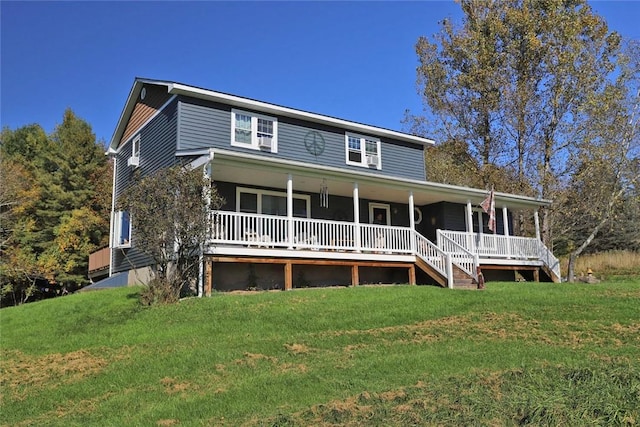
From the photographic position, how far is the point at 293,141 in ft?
65.1

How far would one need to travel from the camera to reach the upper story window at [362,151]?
842 inches

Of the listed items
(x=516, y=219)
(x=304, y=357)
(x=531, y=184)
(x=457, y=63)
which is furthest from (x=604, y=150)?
(x=304, y=357)

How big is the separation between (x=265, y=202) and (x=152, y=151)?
4.73 m

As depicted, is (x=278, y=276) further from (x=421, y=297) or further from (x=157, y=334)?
(x=157, y=334)

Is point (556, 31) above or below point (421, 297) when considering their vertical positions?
above

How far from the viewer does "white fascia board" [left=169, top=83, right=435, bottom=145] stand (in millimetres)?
17656

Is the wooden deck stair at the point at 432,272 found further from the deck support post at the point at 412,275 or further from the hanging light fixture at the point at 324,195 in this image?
the hanging light fixture at the point at 324,195

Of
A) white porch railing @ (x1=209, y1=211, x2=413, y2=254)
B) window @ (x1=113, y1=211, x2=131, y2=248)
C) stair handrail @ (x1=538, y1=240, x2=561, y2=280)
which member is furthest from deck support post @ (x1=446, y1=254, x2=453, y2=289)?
window @ (x1=113, y1=211, x2=131, y2=248)

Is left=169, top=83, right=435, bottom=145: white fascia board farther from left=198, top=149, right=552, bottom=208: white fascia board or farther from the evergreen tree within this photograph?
the evergreen tree

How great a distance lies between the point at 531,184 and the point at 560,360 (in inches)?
917

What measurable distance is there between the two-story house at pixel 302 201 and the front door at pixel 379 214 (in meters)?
0.04

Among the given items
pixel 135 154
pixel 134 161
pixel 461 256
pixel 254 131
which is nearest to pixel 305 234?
pixel 254 131

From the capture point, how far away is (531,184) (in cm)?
2922

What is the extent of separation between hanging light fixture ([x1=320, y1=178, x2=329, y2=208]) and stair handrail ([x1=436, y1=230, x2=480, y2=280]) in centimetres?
392
